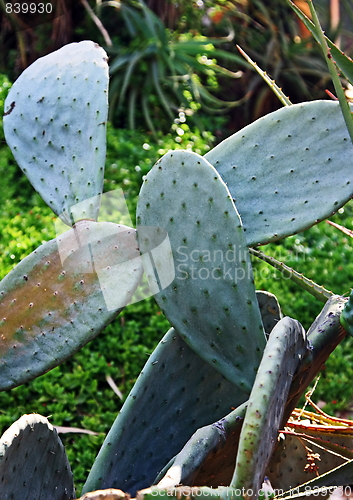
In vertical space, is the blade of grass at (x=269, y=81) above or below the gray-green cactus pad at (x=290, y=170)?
above

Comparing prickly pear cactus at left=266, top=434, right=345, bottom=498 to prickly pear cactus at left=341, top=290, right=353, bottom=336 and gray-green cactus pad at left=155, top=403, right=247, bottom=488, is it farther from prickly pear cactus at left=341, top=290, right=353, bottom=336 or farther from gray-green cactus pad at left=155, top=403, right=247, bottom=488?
prickly pear cactus at left=341, top=290, right=353, bottom=336

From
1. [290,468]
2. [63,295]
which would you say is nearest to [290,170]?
[63,295]

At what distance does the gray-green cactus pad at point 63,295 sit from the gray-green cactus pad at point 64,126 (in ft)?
0.33

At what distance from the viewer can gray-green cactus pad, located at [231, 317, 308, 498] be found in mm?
721

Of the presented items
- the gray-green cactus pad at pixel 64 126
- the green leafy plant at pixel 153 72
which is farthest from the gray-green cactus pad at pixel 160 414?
the green leafy plant at pixel 153 72

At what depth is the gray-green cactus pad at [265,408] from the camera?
0.72 m

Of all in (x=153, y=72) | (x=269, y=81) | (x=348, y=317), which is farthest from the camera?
(x=153, y=72)

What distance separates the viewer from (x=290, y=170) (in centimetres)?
119

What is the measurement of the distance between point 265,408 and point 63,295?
62 cm

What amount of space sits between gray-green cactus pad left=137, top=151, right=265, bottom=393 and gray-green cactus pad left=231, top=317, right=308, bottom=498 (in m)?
0.18

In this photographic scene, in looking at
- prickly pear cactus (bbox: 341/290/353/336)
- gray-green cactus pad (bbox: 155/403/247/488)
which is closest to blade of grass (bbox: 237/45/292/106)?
prickly pear cactus (bbox: 341/290/353/336)

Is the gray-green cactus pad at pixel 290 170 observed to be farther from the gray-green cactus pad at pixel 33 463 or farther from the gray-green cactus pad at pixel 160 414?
the gray-green cactus pad at pixel 33 463

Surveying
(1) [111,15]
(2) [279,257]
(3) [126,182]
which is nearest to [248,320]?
(2) [279,257]

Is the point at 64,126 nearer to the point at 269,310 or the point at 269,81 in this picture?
the point at 269,81
